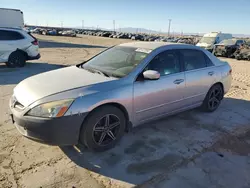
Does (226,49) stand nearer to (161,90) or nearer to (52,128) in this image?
(161,90)

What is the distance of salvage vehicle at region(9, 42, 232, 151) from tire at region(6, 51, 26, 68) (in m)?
6.48

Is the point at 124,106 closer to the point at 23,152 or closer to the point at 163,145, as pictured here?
the point at 163,145

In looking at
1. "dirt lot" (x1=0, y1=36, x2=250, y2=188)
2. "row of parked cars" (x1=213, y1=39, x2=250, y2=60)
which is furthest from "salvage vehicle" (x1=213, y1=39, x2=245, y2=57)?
"dirt lot" (x1=0, y1=36, x2=250, y2=188)

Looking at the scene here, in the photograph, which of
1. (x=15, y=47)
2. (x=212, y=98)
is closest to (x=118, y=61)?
(x=212, y=98)

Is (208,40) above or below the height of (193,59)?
below

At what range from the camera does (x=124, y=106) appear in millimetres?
3334

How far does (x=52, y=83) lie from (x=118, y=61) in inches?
48.7

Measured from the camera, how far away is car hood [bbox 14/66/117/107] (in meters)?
2.98

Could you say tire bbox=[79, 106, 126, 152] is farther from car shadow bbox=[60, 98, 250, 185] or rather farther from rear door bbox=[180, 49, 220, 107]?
rear door bbox=[180, 49, 220, 107]

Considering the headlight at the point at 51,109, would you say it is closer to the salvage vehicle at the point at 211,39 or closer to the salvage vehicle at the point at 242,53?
the salvage vehicle at the point at 242,53

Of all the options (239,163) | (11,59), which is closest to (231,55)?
(11,59)

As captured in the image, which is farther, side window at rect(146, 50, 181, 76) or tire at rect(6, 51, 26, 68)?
tire at rect(6, 51, 26, 68)

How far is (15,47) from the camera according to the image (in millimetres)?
9461

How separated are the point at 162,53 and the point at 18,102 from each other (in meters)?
2.38
